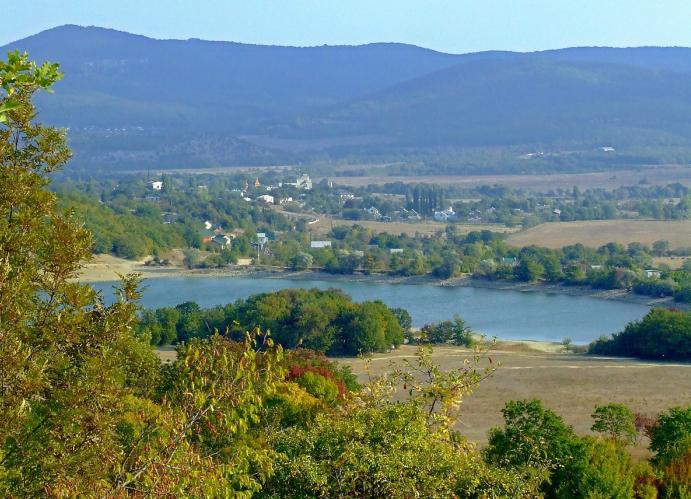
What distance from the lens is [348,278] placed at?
3659 cm

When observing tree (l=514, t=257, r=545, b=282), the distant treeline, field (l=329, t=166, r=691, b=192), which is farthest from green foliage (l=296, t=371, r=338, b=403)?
field (l=329, t=166, r=691, b=192)

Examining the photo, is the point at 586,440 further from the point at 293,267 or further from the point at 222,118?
the point at 222,118

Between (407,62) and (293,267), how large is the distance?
502 feet

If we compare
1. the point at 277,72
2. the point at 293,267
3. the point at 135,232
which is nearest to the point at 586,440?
the point at 293,267

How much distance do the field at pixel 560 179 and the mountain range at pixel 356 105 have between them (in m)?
5.93

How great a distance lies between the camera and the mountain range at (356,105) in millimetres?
107250

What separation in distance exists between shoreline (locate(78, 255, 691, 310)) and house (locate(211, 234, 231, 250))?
4.16m

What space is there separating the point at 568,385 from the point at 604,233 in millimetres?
27289

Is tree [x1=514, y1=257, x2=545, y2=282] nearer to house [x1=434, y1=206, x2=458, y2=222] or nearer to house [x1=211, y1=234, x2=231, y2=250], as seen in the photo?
house [x1=211, y1=234, x2=231, y2=250]

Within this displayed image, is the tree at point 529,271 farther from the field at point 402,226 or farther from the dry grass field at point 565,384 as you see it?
the field at point 402,226

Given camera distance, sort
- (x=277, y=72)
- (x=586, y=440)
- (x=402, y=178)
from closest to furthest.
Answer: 1. (x=586, y=440)
2. (x=402, y=178)
3. (x=277, y=72)

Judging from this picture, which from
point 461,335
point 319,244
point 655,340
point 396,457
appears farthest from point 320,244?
point 396,457

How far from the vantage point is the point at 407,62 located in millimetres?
188000

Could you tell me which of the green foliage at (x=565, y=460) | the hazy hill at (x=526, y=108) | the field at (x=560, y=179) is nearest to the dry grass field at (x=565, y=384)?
the green foliage at (x=565, y=460)
